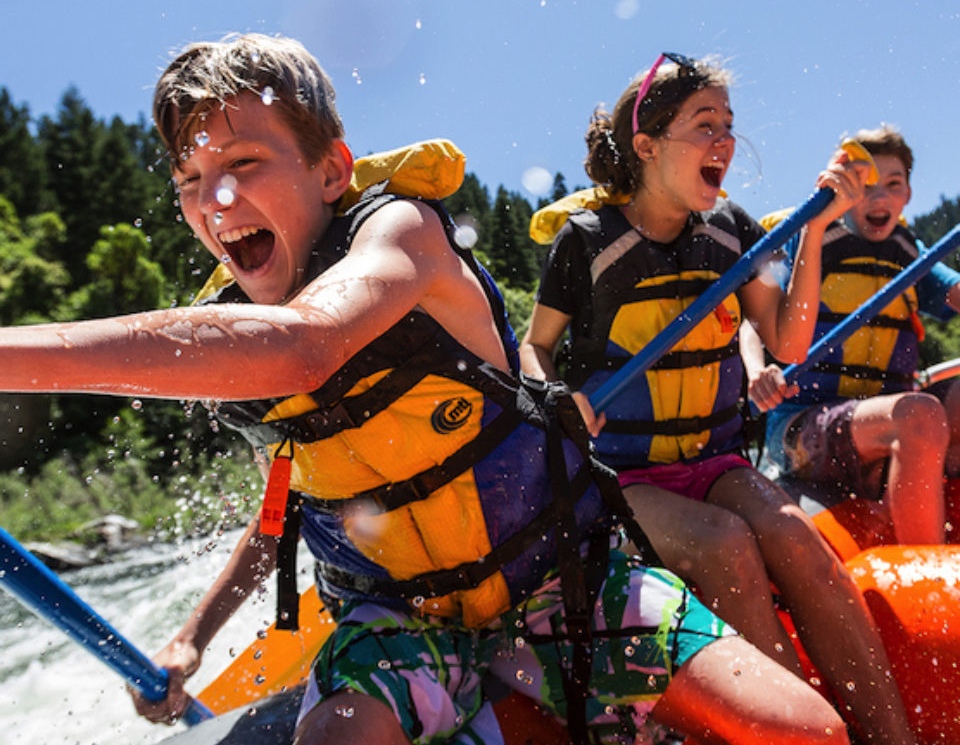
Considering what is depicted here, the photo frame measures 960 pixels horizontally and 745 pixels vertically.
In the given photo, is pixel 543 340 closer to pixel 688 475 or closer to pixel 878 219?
pixel 688 475

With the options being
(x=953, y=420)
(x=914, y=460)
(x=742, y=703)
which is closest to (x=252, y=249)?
(x=742, y=703)

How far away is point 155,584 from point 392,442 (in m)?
7.13

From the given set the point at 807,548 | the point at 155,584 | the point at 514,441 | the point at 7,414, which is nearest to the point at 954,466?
the point at 807,548

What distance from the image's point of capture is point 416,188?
5.20 ft

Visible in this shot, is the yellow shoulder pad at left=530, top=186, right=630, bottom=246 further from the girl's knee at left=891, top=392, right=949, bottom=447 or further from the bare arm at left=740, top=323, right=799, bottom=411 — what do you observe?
the girl's knee at left=891, top=392, right=949, bottom=447

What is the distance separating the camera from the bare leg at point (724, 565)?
1708mm

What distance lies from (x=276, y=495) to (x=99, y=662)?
217 cm

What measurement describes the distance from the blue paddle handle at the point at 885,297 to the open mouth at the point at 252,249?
1959 millimetres

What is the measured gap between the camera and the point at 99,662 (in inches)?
121

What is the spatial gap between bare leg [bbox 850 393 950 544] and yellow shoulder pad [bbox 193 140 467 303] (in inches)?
63.0

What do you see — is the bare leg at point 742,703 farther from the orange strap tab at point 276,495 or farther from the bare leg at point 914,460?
the bare leg at point 914,460

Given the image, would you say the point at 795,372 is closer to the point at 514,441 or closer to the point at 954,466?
the point at 954,466

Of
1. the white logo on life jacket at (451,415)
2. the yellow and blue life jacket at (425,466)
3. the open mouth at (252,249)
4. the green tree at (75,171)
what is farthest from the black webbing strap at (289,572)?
the green tree at (75,171)

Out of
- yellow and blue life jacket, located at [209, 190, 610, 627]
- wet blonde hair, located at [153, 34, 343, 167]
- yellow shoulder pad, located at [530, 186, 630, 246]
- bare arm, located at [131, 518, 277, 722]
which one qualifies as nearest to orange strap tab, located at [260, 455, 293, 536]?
yellow and blue life jacket, located at [209, 190, 610, 627]
